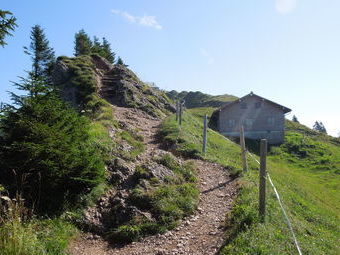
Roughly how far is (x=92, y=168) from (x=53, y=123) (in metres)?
1.83

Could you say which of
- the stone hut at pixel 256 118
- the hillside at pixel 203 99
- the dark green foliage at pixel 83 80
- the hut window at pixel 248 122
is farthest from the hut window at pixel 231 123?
the hillside at pixel 203 99

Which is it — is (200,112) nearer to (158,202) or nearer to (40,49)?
(40,49)

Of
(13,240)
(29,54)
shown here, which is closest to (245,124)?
(29,54)

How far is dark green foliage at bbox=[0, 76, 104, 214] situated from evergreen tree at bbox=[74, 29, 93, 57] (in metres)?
41.9

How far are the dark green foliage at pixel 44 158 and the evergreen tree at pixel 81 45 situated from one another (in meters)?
41.9

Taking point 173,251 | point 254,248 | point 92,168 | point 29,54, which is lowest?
point 173,251

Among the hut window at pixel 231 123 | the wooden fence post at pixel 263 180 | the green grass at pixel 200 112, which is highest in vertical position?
the green grass at pixel 200 112

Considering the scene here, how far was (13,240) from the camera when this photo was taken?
530 centimetres

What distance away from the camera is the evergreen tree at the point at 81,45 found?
49.9 m

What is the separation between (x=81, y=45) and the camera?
170 ft

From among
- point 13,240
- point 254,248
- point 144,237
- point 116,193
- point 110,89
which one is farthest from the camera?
point 110,89

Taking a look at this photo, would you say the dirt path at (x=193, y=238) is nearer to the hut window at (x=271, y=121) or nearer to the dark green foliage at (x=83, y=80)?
the dark green foliage at (x=83, y=80)

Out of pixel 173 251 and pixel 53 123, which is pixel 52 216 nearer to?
pixel 53 123

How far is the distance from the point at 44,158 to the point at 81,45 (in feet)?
156
